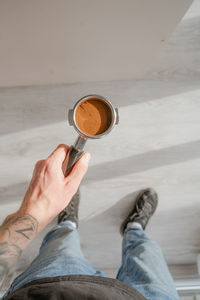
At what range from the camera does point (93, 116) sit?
64 centimetres

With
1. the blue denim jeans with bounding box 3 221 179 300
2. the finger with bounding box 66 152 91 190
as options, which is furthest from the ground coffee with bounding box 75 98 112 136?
the blue denim jeans with bounding box 3 221 179 300

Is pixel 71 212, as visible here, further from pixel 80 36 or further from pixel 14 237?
pixel 80 36

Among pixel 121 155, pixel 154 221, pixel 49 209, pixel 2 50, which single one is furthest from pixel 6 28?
pixel 154 221

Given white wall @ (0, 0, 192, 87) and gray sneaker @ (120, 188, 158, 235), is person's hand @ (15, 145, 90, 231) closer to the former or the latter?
white wall @ (0, 0, 192, 87)

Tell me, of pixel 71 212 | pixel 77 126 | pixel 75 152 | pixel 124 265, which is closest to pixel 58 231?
pixel 71 212

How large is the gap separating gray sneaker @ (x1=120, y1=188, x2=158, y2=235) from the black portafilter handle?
64 cm

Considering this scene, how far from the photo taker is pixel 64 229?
1152 mm

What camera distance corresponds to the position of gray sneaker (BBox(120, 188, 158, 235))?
128 cm

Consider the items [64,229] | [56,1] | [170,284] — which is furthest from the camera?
[64,229]

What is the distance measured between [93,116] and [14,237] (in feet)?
1.47

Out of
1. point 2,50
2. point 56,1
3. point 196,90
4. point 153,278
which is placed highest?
point 56,1

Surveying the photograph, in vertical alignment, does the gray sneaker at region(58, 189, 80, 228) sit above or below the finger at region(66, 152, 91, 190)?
below

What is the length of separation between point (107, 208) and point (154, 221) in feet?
0.91

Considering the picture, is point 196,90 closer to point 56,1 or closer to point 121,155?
point 121,155
